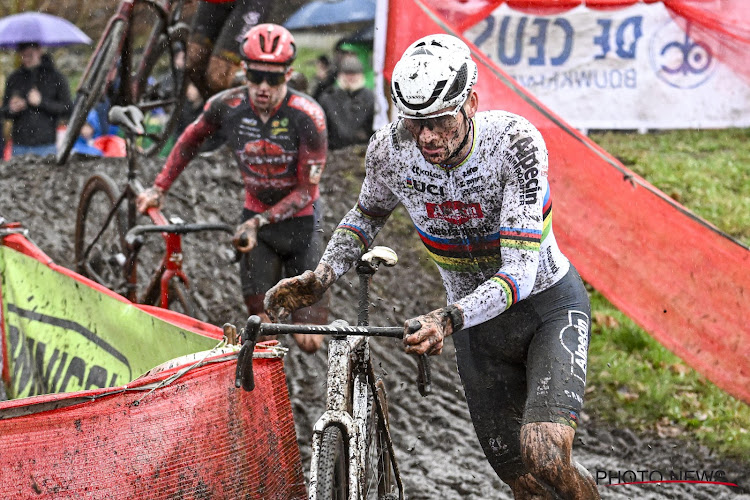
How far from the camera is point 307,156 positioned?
710 cm

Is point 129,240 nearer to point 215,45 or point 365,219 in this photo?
point 365,219

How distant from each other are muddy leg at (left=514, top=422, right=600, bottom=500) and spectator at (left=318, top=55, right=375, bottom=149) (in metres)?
8.34

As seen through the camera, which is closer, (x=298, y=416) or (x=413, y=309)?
(x=298, y=416)

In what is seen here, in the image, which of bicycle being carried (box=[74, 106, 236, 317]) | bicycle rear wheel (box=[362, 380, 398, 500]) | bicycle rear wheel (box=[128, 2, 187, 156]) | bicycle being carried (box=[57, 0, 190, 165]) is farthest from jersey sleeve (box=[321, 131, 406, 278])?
bicycle rear wheel (box=[128, 2, 187, 156])

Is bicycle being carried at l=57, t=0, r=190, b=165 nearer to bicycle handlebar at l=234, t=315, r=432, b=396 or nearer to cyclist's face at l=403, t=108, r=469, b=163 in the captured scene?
cyclist's face at l=403, t=108, r=469, b=163

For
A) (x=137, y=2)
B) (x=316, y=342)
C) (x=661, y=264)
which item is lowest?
(x=316, y=342)

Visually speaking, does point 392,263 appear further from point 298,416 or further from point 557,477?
point 298,416

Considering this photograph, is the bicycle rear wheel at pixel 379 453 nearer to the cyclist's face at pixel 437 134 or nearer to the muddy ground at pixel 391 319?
the cyclist's face at pixel 437 134

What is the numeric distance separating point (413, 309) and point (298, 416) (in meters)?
2.40

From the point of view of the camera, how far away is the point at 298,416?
6.96 m

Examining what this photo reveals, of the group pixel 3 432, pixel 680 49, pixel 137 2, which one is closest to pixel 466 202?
pixel 3 432

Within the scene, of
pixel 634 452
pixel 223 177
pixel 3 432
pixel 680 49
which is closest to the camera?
pixel 3 432

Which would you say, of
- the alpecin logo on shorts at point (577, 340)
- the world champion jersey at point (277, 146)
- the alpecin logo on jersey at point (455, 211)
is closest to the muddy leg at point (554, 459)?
the alpecin logo on shorts at point (577, 340)

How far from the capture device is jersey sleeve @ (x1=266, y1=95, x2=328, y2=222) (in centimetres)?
704
